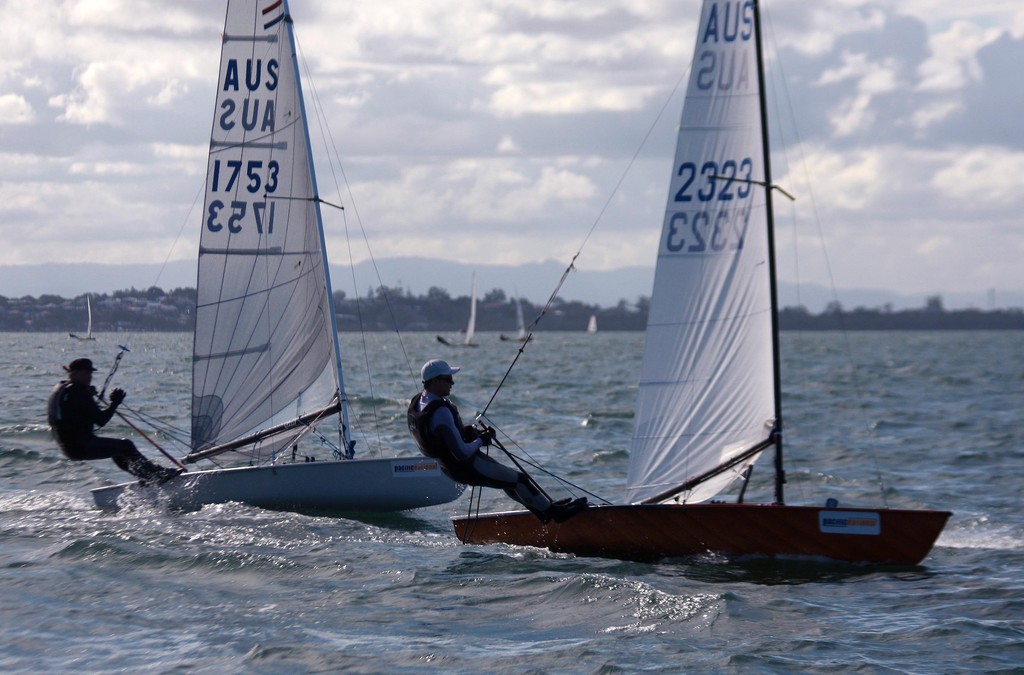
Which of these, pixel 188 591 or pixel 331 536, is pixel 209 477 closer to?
pixel 331 536

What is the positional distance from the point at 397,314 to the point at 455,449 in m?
126

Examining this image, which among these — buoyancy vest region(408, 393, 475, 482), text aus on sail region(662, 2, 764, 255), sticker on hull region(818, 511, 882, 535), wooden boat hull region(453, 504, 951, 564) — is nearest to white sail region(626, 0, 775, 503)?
text aus on sail region(662, 2, 764, 255)

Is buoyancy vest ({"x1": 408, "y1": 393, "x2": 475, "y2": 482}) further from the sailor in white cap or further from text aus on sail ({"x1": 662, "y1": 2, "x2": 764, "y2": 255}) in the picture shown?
text aus on sail ({"x1": 662, "y1": 2, "x2": 764, "y2": 255})

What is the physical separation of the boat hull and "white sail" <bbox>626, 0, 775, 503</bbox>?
2.62m

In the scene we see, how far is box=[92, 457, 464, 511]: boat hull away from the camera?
1259cm

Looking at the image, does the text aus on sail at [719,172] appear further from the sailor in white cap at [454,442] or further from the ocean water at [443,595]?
the ocean water at [443,595]

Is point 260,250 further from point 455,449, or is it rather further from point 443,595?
point 443,595

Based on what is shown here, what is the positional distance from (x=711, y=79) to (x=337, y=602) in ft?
16.6

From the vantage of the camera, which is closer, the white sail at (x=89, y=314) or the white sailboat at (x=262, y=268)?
the white sailboat at (x=262, y=268)

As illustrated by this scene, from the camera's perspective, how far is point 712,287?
1067 centimetres

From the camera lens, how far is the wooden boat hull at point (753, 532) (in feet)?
32.8

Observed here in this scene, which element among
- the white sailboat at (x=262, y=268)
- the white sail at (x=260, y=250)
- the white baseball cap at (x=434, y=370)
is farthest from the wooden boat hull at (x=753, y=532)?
the white sail at (x=260, y=250)

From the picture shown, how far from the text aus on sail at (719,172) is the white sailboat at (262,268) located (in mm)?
4213

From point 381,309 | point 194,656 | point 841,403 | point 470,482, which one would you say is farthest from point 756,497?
point 381,309
